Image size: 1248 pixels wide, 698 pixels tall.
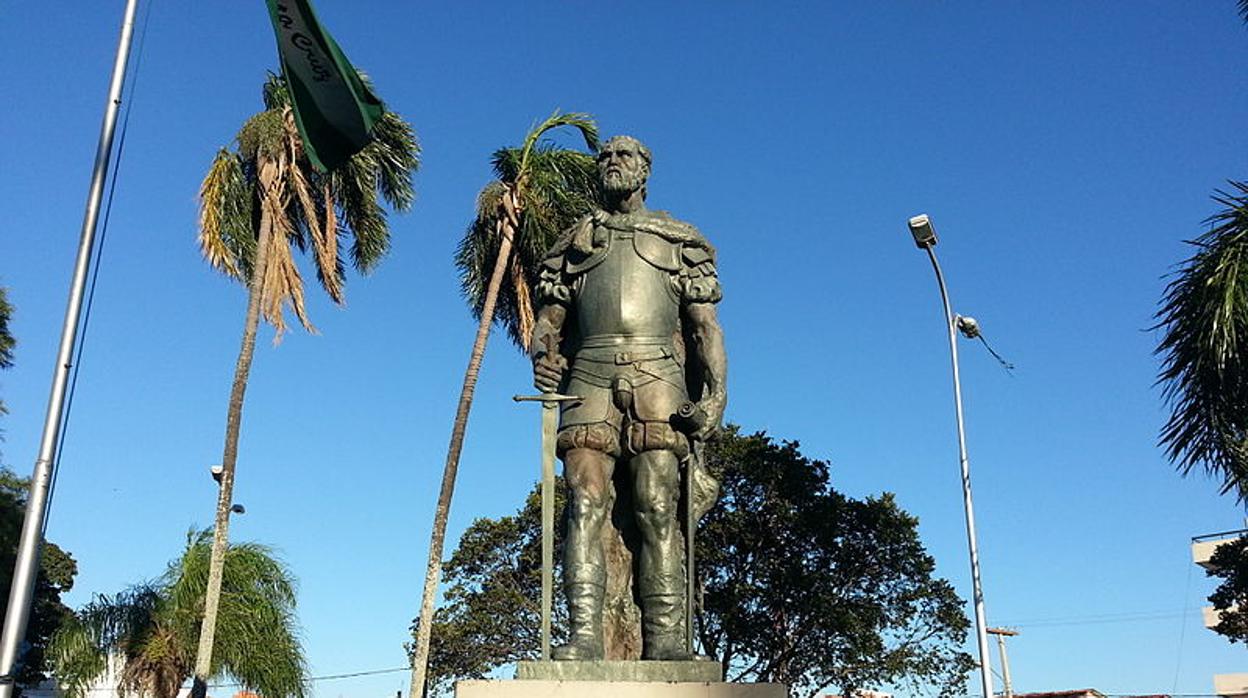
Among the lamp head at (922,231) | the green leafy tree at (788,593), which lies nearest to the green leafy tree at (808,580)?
the green leafy tree at (788,593)

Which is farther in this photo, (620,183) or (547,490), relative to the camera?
(620,183)

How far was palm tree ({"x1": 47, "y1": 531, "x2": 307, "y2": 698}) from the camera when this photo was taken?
2016 cm

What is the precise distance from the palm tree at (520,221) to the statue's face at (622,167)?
1257cm

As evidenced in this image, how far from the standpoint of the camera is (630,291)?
22.1 ft

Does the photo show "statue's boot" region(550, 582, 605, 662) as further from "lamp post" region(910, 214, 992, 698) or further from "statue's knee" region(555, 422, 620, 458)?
"lamp post" region(910, 214, 992, 698)

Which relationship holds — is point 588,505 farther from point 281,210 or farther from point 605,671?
point 281,210

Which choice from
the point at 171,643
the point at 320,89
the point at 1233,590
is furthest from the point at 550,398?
the point at 1233,590

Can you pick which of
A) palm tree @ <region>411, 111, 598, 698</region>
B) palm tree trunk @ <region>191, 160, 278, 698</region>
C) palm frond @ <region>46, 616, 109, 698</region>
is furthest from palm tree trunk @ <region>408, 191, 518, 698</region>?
palm frond @ <region>46, 616, 109, 698</region>

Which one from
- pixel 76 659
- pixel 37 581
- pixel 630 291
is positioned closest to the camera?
pixel 630 291

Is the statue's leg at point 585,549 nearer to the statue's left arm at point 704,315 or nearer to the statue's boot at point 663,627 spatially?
the statue's boot at point 663,627

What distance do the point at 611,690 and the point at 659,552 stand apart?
0.98 meters

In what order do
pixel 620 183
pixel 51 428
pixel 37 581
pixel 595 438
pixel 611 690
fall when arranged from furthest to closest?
pixel 37 581, pixel 51 428, pixel 620 183, pixel 595 438, pixel 611 690

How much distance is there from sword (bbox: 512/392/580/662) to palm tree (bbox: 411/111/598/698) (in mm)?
13018

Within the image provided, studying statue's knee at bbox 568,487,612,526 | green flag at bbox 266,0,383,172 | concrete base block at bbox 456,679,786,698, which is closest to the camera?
concrete base block at bbox 456,679,786,698
